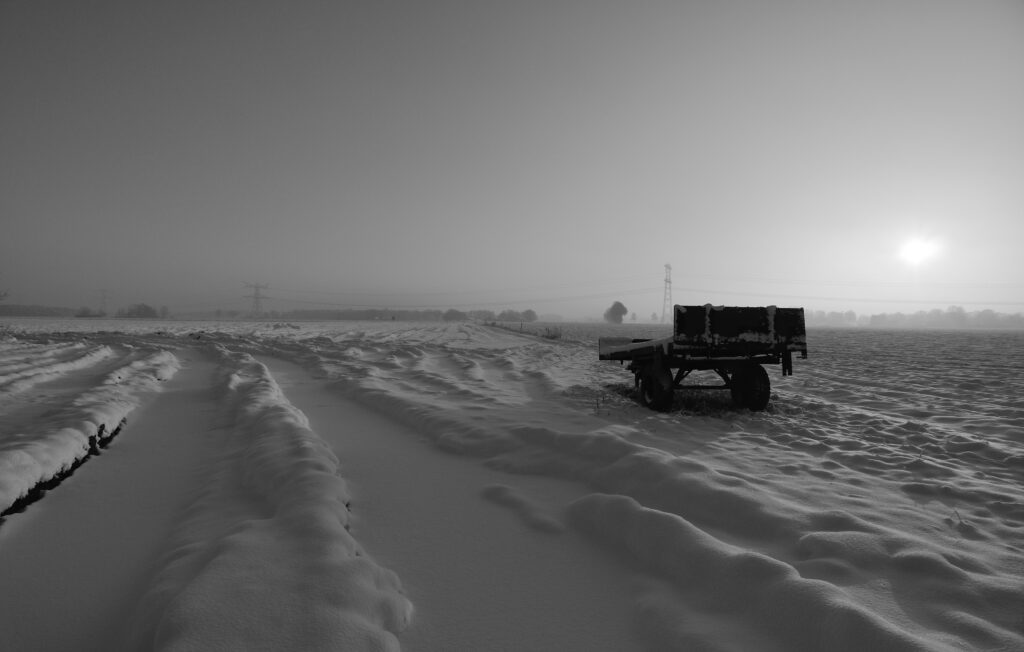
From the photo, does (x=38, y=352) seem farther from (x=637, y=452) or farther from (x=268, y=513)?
(x=637, y=452)

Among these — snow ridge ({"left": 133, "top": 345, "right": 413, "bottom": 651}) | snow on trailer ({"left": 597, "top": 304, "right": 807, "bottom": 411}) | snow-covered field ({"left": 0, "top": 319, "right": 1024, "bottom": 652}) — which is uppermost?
snow on trailer ({"left": 597, "top": 304, "right": 807, "bottom": 411})

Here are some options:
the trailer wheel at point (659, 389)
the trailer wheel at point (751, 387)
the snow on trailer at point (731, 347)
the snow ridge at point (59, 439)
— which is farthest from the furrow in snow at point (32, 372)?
the trailer wheel at point (751, 387)

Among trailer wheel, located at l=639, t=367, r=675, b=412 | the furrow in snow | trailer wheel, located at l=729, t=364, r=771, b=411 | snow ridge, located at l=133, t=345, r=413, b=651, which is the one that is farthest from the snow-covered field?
the furrow in snow

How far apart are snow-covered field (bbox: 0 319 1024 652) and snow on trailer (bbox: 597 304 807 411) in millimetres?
1106

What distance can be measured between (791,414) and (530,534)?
20.7 feet

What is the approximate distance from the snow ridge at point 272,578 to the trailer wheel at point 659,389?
561 centimetres

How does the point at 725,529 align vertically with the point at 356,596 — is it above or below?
below

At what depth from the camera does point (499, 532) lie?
10.6ft

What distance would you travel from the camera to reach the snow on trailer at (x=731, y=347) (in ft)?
24.1

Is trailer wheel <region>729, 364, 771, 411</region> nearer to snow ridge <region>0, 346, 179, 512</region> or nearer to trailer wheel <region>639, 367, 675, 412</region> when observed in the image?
trailer wheel <region>639, 367, 675, 412</region>

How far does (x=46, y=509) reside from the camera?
135 inches

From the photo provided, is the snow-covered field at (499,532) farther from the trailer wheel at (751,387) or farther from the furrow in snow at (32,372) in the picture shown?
the furrow in snow at (32,372)

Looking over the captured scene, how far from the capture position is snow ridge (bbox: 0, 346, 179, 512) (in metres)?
3.56

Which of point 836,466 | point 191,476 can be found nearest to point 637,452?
point 836,466
